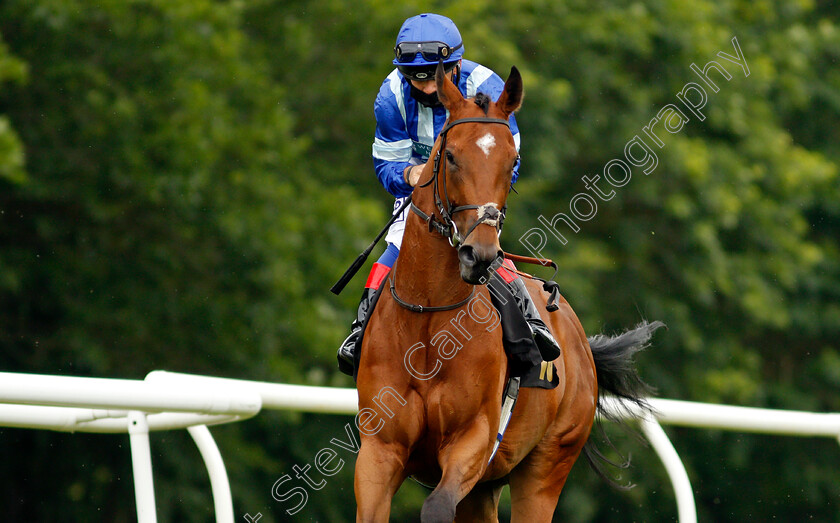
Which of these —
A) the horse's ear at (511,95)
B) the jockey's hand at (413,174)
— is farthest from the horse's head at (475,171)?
the jockey's hand at (413,174)

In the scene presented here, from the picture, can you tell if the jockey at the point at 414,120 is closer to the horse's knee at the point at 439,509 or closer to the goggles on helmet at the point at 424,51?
the goggles on helmet at the point at 424,51

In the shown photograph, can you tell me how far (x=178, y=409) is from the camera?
379 cm

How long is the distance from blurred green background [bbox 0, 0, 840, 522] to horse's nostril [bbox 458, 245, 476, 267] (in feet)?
21.6

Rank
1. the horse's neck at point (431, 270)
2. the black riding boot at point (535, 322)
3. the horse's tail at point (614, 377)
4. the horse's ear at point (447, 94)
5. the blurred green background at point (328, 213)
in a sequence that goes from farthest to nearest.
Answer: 1. the blurred green background at point (328, 213)
2. the horse's tail at point (614, 377)
3. the black riding boot at point (535, 322)
4. the horse's neck at point (431, 270)
5. the horse's ear at point (447, 94)

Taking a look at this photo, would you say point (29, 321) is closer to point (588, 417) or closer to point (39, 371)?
point (39, 371)

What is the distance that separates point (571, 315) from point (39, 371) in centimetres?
731

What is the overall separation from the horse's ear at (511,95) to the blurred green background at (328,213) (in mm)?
6312

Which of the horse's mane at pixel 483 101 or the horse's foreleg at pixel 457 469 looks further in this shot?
the horse's mane at pixel 483 101

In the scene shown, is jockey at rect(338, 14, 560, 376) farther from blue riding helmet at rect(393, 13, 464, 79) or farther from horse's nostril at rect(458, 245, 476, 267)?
horse's nostril at rect(458, 245, 476, 267)

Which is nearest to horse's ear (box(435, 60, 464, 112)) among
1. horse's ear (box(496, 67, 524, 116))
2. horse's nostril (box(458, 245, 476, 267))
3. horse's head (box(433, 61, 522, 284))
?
horse's head (box(433, 61, 522, 284))

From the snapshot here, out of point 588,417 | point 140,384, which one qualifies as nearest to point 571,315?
point 588,417

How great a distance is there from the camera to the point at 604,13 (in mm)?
14898

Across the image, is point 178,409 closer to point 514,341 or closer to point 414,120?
point 514,341

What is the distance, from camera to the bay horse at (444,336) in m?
3.79
